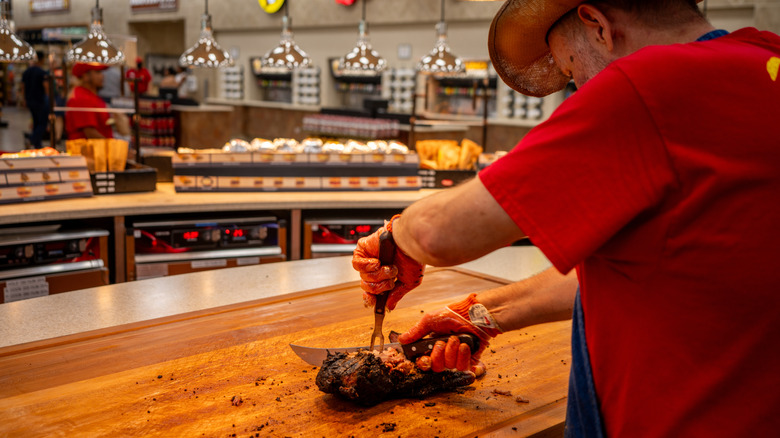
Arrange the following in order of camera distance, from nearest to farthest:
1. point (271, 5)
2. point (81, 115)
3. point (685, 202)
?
point (685, 202)
point (81, 115)
point (271, 5)

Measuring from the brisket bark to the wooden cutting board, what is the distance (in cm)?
3

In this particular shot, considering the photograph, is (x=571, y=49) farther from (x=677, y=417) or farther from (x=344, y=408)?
(x=344, y=408)

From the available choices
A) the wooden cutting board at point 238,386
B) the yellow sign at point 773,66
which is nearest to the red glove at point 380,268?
the wooden cutting board at point 238,386

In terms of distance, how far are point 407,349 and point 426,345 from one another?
53 mm

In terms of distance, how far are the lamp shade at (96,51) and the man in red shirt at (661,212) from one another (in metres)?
4.04

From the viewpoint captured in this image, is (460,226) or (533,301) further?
A: (533,301)

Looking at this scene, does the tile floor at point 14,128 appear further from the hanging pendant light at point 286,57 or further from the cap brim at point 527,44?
the cap brim at point 527,44

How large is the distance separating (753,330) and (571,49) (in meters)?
0.57

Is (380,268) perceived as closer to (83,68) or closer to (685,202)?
(685,202)

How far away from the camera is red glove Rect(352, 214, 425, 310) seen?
1.42m

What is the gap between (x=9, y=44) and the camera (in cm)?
413

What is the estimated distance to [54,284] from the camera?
392cm

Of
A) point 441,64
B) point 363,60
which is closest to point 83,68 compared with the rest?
point 363,60

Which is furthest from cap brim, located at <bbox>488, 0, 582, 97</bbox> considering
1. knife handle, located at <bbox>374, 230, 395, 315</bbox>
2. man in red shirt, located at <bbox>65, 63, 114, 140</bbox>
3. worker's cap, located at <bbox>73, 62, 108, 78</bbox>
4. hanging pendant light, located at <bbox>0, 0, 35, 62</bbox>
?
worker's cap, located at <bbox>73, 62, 108, 78</bbox>
